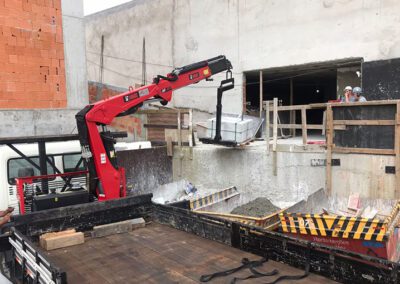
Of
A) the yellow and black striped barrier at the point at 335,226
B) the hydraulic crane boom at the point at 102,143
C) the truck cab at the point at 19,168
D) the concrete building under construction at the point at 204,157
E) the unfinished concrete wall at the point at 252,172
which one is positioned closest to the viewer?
the concrete building under construction at the point at 204,157

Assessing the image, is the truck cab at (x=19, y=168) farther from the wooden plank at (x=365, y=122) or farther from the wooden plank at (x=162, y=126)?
the wooden plank at (x=365, y=122)

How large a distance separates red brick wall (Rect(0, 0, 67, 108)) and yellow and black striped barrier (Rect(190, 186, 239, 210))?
17.4ft

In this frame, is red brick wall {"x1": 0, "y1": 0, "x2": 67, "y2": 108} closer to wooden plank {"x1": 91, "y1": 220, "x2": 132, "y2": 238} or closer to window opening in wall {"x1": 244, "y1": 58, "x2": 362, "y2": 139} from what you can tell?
wooden plank {"x1": 91, "y1": 220, "x2": 132, "y2": 238}

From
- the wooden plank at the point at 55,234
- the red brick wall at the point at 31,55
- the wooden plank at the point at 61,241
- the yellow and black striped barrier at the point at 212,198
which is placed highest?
the red brick wall at the point at 31,55

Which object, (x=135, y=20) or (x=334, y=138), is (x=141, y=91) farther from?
(x=135, y=20)

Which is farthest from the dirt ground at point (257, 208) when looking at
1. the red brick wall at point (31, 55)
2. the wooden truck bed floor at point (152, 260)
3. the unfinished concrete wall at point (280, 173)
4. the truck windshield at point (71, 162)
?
the red brick wall at point (31, 55)

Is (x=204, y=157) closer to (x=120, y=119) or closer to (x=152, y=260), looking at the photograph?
(x=120, y=119)

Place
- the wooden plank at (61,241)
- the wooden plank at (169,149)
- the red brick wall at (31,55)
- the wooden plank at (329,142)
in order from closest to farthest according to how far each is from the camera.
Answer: the wooden plank at (61,241) < the wooden plank at (329,142) < the red brick wall at (31,55) < the wooden plank at (169,149)

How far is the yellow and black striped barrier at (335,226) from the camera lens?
21.2 feet

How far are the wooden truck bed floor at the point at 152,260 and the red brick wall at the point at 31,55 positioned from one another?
7.02 meters

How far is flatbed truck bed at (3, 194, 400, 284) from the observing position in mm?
3564

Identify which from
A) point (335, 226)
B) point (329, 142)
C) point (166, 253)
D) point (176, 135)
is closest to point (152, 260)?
point (166, 253)

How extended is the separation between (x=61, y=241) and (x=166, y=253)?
1.43 meters

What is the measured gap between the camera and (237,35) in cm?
1712
